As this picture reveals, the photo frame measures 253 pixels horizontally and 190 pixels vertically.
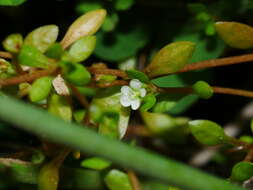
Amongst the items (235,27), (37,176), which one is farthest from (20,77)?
(235,27)

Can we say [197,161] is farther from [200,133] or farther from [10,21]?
[10,21]

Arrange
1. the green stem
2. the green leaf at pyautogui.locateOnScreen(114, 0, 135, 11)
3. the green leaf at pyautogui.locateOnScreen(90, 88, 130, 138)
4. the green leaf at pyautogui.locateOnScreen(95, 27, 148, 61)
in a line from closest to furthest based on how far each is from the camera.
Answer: the green stem < the green leaf at pyautogui.locateOnScreen(90, 88, 130, 138) < the green leaf at pyautogui.locateOnScreen(114, 0, 135, 11) < the green leaf at pyautogui.locateOnScreen(95, 27, 148, 61)

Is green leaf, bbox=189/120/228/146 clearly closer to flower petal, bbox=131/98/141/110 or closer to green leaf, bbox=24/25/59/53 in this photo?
flower petal, bbox=131/98/141/110

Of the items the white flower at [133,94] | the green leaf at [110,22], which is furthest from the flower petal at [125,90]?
the green leaf at [110,22]

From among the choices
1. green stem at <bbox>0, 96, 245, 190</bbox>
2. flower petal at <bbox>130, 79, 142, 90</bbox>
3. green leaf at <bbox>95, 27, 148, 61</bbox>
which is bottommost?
green leaf at <bbox>95, 27, 148, 61</bbox>

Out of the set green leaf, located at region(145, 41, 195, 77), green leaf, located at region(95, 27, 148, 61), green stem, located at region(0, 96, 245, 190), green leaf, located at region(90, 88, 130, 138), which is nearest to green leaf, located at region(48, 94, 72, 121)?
green leaf, located at region(90, 88, 130, 138)

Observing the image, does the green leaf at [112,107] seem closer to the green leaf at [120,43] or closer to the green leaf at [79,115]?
the green leaf at [79,115]

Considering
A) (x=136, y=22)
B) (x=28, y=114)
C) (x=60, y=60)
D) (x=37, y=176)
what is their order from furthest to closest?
(x=136, y=22) → (x=37, y=176) → (x=60, y=60) → (x=28, y=114)
